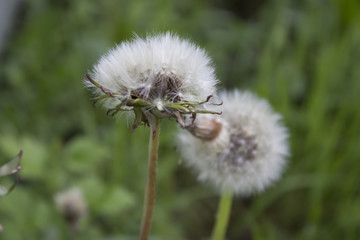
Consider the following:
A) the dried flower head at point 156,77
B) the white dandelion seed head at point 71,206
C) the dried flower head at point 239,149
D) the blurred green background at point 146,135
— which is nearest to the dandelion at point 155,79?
the dried flower head at point 156,77

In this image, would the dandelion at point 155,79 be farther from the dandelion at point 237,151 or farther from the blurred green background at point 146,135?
the blurred green background at point 146,135

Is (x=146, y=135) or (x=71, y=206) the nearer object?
(x=71, y=206)

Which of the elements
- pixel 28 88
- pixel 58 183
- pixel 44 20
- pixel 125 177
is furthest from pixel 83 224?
pixel 44 20

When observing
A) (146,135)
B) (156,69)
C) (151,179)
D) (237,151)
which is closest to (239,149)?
(237,151)

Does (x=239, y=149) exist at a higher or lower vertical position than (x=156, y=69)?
higher

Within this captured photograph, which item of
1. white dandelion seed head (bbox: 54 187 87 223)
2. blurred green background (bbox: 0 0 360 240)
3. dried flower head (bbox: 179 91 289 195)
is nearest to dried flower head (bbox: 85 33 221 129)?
dried flower head (bbox: 179 91 289 195)

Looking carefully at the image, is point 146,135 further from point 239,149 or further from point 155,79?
point 155,79

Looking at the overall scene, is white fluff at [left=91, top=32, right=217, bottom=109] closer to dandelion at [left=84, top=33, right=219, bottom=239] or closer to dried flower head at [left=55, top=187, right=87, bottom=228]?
dandelion at [left=84, top=33, right=219, bottom=239]

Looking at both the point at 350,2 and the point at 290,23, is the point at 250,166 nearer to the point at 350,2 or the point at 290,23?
the point at 350,2
